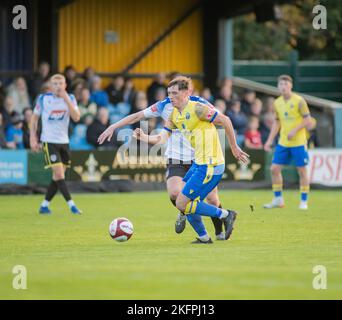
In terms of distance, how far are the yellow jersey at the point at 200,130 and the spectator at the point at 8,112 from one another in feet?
37.4

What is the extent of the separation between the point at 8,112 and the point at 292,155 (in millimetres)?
7494

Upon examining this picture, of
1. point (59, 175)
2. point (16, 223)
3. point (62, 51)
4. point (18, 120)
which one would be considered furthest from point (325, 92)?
→ point (16, 223)

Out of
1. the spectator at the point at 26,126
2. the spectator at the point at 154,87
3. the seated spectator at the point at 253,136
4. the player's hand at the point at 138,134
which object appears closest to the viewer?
the player's hand at the point at 138,134

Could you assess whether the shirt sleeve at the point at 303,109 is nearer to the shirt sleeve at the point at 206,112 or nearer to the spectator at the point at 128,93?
the shirt sleeve at the point at 206,112

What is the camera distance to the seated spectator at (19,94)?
2445 cm

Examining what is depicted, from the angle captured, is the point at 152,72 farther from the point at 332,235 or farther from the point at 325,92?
the point at 332,235

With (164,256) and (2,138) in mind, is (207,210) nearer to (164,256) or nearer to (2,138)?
(164,256)

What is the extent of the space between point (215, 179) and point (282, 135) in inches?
259

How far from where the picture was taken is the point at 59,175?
17797 mm

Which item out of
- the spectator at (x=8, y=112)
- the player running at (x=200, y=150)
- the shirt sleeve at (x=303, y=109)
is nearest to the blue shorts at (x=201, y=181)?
the player running at (x=200, y=150)

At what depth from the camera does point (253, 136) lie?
1000 inches

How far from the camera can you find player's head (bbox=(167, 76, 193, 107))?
12383 mm

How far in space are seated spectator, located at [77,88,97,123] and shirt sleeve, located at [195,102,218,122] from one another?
473 inches

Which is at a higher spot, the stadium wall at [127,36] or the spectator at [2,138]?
the stadium wall at [127,36]
